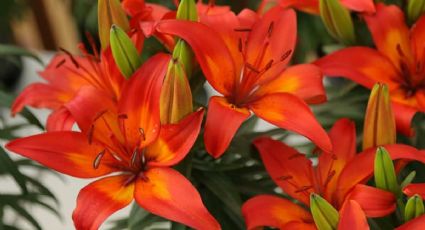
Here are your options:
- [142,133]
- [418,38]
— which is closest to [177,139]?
[142,133]

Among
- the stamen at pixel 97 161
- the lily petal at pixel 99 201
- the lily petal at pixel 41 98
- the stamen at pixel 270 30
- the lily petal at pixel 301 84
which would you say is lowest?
the lily petal at pixel 99 201

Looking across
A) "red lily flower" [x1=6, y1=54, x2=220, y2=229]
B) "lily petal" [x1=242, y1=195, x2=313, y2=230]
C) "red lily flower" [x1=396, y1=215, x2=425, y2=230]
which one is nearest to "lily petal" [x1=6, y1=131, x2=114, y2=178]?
"red lily flower" [x1=6, y1=54, x2=220, y2=229]

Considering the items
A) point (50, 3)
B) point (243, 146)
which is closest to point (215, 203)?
point (243, 146)

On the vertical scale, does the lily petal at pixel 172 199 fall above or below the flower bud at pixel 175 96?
below

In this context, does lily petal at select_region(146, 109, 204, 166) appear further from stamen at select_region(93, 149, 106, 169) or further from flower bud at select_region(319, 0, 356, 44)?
flower bud at select_region(319, 0, 356, 44)

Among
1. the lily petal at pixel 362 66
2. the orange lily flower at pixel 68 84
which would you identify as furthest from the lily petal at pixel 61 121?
the lily petal at pixel 362 66

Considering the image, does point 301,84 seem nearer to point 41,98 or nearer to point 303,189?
point 303,189

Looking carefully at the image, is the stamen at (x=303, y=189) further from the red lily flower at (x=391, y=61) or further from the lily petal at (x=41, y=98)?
the lily petal at (x=41, y=98)
